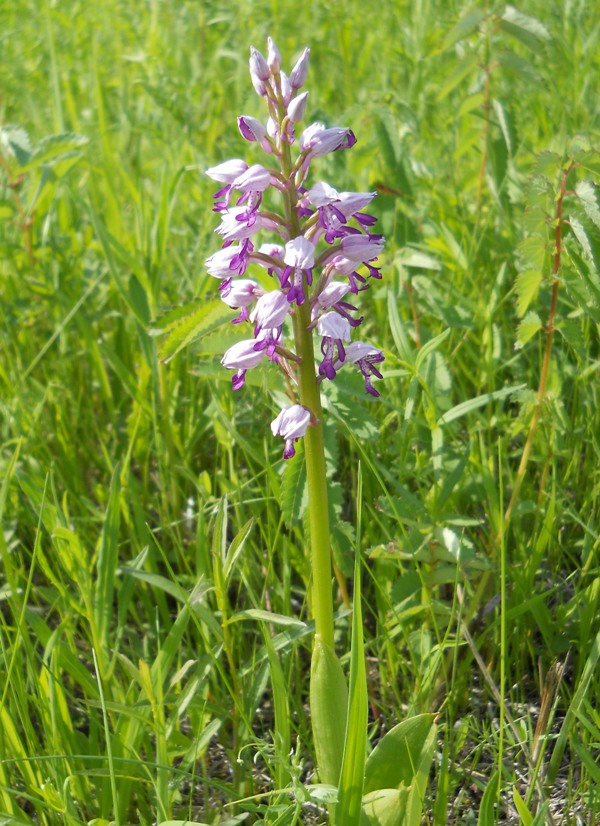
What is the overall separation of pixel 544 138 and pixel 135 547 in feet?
9.13

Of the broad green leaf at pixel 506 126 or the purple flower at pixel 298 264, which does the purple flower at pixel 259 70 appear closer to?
the purple flower at pixel 298 264

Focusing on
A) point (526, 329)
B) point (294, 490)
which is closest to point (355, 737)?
point (294, 490)

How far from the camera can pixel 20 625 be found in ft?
6.07

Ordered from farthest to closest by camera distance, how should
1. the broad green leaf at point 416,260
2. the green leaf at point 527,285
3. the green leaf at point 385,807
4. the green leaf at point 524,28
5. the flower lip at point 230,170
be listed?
the green leaf at point 524,28
the broad green leaf at point 416,260
the green leaf at point 527,285
the flower lip at point 230,170
the green leaf at point 385,807

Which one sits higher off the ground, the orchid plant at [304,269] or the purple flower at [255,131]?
the purple flower at [255,131]

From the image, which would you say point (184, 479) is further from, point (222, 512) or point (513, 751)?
point (513, 751)

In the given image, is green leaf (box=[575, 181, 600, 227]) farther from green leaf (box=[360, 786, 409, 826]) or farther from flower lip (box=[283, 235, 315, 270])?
green leaf (box=[360, 786, 409, 826])

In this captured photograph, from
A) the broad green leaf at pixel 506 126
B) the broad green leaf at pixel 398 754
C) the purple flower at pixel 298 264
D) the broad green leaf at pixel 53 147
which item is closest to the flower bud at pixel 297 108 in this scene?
the purple flower at pixel 298 264

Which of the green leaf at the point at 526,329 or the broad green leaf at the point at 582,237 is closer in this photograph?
the broad green leaf at the point at 582,237

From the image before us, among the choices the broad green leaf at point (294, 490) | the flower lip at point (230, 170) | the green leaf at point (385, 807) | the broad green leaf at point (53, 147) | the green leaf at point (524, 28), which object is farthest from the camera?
the broad green leaf at point (53, 147)

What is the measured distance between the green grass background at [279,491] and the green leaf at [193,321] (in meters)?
0.06

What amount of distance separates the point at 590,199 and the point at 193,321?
3.26 ft

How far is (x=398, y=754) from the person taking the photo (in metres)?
1.72

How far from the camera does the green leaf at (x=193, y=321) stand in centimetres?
211
